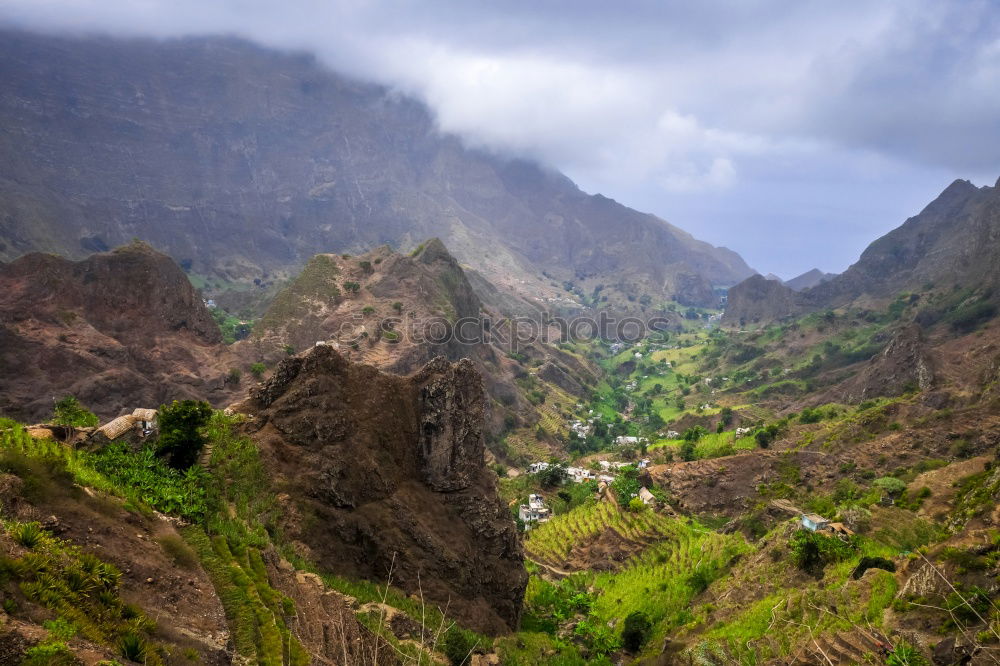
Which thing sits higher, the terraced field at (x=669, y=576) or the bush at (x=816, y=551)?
the bush at (x=816, y=551)

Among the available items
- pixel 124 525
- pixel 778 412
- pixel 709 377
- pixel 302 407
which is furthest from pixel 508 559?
pixel 709 377

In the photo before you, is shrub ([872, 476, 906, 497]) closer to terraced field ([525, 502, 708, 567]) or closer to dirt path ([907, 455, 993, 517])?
dirt path ([907, 455, 993, 517])

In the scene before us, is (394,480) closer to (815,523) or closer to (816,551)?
(816,551)

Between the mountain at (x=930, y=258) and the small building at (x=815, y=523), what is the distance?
9065cm

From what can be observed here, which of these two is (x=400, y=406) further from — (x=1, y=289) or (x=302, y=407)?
(x=1, y=289)

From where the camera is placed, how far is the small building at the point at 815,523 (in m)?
36.8

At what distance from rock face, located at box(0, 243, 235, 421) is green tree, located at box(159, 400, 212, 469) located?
149 ft

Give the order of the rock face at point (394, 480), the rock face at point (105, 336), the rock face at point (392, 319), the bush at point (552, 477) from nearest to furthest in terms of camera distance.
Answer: the rock face at point (394, 480), the rock face at point (105, 336), the bush at point (552, 477), the rock face at point (392, 319)

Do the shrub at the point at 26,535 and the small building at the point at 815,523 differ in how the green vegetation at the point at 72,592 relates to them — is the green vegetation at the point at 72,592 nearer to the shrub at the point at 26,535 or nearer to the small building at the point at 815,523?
the shrub at the point at 26,535

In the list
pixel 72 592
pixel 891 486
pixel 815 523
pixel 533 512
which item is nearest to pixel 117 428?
pixel 72 592

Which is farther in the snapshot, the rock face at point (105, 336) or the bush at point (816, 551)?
the rock face at point (105, 336)

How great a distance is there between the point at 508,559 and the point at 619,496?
98.0 ft

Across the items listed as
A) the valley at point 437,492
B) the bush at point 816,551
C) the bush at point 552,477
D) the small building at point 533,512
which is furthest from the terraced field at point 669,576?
the bush at point 552,477

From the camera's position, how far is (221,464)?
21.5 m
